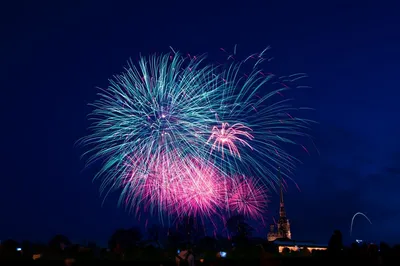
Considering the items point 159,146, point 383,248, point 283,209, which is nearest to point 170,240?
point 283,209

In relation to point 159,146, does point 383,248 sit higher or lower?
lower

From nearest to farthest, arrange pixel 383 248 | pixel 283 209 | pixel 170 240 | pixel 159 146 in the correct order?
1. pixel 383 248
2. pixel 159 146
3. pixel 170 240
4. pixel 283 209

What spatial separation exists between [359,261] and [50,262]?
9.87m

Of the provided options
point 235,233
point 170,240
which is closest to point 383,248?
point 170,240

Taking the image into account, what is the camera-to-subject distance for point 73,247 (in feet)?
53.3

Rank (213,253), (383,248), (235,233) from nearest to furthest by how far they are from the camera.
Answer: (383,248)
(213,253)
(235,233)

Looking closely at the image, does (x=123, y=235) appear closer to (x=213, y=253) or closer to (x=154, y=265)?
(x=213, y=253)

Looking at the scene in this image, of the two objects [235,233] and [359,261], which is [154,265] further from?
[235,233]

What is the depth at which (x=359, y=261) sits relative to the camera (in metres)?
14.5

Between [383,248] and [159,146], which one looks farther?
[159,146]

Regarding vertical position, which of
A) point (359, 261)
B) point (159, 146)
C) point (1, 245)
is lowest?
point (359, 261)

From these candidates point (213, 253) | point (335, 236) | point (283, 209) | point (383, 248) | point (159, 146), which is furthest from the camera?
point (283, 209)

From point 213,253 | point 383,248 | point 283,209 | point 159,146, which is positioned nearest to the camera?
point 383,248

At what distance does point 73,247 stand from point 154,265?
3.05m
